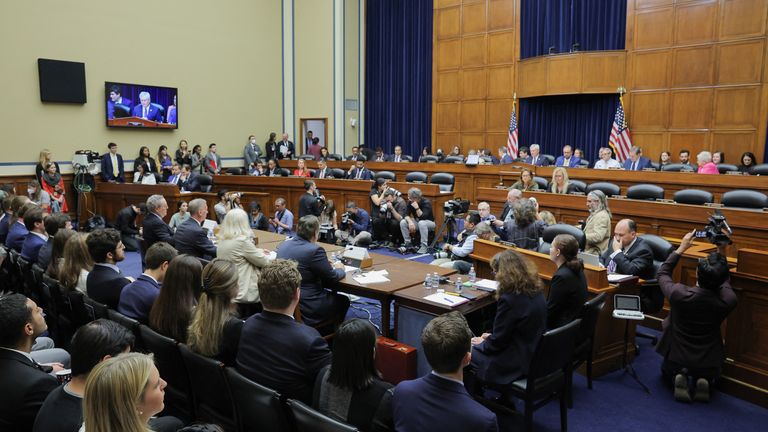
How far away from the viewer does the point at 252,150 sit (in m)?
15.1

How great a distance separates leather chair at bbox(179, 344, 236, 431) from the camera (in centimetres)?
274

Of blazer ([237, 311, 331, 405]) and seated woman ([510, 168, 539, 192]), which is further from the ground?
seated woman ([510, 168, 539, 192])

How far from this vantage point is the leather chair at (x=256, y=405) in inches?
Result: 95.6

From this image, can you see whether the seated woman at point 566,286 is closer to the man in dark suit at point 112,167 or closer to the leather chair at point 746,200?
the leather chair at point 746,200

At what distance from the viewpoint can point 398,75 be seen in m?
16.8

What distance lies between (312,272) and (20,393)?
2.33 m

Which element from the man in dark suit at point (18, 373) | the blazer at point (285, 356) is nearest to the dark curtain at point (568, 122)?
the blazer at point (285, 356)

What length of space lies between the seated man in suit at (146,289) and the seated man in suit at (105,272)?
7.8 inches

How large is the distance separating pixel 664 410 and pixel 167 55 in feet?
42.9

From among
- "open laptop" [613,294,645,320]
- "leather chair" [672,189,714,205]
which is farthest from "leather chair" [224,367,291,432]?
"leather chair" [672,189,714,205]

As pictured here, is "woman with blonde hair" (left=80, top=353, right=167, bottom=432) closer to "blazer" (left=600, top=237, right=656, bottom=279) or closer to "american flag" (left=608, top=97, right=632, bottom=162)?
"blazer" (left=600, top=237, right=656, bottom=279)

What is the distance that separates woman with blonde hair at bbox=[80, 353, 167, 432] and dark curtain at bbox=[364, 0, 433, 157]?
15.0m

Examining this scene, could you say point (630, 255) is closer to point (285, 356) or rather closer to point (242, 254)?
point (242, 254)

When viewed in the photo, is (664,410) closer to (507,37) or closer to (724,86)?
(724,86)
